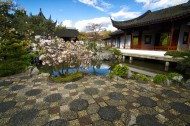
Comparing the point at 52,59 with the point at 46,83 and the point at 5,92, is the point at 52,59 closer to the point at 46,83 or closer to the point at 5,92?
the point at 46,83

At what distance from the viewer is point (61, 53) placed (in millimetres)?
4906

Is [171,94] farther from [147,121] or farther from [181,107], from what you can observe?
[147,121]

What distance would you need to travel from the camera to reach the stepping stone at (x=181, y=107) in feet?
8.82

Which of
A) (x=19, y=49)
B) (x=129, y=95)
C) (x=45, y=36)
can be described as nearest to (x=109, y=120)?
(x=129, y=95)

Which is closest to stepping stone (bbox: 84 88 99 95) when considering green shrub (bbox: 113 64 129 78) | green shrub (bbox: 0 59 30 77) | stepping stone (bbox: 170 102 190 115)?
green shrub (bbox: 113 64 129 78)

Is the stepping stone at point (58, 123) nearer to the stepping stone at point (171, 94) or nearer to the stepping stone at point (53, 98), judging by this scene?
the stepping stone at point (53, 98)

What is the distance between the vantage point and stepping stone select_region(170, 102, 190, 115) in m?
2.69

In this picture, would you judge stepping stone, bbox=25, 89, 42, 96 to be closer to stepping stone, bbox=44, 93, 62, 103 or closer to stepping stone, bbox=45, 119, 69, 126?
stepping stone, bbox=44, 93, 62, 103

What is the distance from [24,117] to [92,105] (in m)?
1.53

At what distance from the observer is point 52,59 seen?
5039 mm

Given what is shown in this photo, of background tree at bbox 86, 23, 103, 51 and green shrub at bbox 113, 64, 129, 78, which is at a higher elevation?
background tree at bbox 86, 23, 103, 51

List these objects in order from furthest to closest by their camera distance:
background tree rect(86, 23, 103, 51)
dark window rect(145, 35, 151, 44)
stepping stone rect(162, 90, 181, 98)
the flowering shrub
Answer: background tree rect(86, 23, 103, 51), dark window rect(145, 35, 151, 44), the flowering shrub, stepping stone rect(162, 90, 181, 98)

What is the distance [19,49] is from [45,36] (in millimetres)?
8700

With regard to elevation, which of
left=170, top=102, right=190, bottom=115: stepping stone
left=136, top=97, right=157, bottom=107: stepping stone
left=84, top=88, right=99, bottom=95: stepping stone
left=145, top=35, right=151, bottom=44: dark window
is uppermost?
left=145, top=35, right=151, bottom=44: dark window
